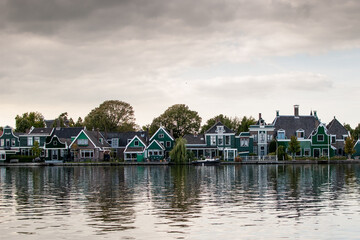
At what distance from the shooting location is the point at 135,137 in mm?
98688

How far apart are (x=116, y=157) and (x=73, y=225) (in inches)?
3327

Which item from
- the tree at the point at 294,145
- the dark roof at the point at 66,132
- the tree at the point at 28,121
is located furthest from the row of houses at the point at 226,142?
the tree at the point at 28,121

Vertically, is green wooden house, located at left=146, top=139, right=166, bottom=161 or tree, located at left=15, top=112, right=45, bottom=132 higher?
tree, located at left=15, top=112, right=45, bottom=132

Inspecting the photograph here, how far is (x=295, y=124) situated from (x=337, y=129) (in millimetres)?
7821

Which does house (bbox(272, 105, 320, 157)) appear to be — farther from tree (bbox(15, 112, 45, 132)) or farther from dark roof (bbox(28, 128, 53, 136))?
tree (bbox(15, 112, 45, 132))

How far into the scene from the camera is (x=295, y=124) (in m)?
101

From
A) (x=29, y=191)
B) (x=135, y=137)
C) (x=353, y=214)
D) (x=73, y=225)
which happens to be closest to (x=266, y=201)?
(x=353, y=214)

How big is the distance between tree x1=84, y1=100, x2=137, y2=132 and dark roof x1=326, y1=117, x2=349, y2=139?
48.6 meters

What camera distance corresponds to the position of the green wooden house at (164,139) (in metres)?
99.9

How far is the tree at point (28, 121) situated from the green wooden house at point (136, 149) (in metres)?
37.8

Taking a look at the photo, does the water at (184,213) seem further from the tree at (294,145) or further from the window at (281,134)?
the window at (281,134)

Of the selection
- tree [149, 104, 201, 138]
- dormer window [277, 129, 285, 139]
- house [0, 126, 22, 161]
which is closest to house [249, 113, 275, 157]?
dormer window [277, 129, 285, 139]

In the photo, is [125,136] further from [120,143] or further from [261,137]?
[261,137]

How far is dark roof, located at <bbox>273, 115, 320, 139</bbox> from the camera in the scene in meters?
99.4
